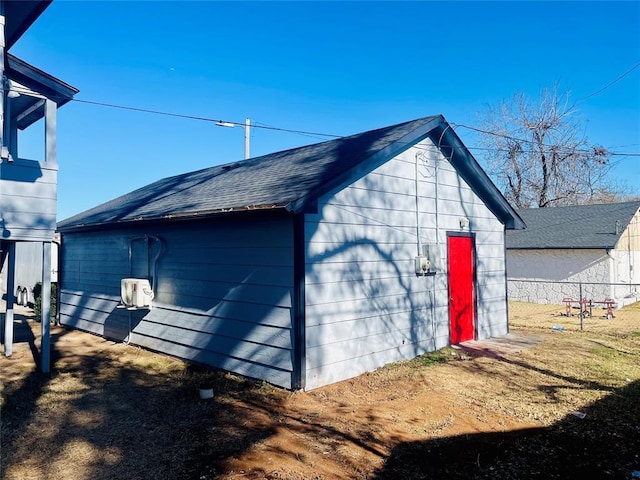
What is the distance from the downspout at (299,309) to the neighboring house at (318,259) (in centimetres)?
2

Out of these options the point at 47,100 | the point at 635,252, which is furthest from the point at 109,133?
the point at 635,252

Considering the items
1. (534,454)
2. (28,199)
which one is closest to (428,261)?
(534,454)

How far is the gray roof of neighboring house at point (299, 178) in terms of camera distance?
6680mm

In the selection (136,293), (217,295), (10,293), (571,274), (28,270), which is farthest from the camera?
(571,274)

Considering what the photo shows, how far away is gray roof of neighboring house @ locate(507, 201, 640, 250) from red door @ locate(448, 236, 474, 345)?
10.1 meters

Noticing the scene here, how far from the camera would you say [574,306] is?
17.2 meters

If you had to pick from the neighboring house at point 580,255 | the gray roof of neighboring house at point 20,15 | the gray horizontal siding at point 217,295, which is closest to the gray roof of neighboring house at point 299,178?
the gray horizontal siding at point 217,295

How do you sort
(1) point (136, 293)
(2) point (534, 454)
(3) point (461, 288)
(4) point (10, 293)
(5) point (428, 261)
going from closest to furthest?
1. (2) point (534, 454)
2. (4) point (10, 293)
3. (5) point (428, 261)
4. (1) point (136, 293)
5. (3) point (461, 288)

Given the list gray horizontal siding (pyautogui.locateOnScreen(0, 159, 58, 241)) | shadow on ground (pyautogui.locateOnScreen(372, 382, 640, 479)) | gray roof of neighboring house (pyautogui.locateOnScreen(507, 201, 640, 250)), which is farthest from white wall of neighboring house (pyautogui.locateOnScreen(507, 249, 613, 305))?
gray horizontal siding (pyautogui.locateOnScreen(0, 159, 58, 241))

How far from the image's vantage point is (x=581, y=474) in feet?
13.1

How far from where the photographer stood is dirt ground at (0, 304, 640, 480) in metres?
4.11

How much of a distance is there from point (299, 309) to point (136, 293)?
13.8 feet

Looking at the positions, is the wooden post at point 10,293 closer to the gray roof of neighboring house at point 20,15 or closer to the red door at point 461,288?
the gray roof of neighboring house at point 20,15

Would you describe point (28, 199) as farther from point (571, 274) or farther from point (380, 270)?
point (571, 274)
